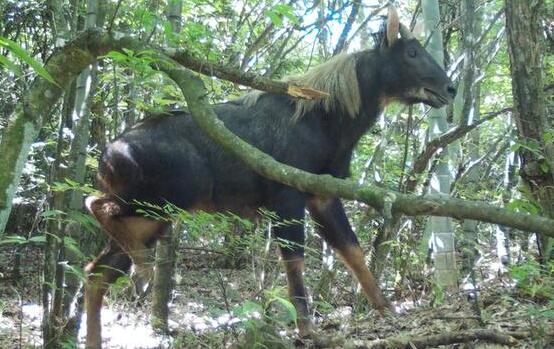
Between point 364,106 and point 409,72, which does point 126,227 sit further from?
point 409,72

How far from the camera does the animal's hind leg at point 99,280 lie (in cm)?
520

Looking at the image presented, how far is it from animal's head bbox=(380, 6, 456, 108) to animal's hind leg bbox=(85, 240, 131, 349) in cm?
303

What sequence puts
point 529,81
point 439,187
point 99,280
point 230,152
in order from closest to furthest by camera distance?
point 230,152
point 529,81
point 99,280
point 439,187

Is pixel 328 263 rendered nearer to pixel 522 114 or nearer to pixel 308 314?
pixel 308 314

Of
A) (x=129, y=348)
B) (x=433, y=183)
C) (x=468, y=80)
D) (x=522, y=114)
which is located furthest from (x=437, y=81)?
(x=129, y=348)

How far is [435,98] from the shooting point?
238 inches

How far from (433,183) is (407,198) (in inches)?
148

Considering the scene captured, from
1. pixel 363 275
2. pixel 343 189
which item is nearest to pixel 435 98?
pixel 363 275

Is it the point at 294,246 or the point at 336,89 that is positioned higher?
the point at 336,89

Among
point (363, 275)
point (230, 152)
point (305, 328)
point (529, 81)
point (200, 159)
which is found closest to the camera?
point (230, 152)

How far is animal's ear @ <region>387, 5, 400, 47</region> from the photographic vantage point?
6.09 metres

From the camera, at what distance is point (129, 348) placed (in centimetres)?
525

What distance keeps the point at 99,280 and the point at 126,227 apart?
0.52 meters

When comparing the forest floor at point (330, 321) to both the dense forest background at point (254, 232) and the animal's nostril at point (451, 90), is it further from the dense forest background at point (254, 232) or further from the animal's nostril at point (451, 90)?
the animal's nostril at point (451, 90)
